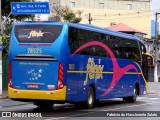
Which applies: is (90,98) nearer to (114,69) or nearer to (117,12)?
(114,69)

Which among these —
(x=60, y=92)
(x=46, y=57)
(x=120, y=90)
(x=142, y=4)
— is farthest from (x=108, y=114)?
(x=142, y=4)

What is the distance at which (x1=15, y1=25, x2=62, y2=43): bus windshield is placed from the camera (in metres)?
17.7

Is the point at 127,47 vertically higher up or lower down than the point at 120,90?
higher up

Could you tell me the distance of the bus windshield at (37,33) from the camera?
1766cm

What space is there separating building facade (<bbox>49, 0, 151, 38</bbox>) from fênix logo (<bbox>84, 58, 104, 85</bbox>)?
84636 millimetres

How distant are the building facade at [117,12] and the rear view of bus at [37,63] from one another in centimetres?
8743

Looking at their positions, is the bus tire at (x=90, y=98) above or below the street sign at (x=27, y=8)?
below

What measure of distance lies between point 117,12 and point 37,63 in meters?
95.9

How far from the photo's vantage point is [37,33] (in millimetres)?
17859

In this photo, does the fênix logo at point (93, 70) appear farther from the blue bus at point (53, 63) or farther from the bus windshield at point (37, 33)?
the bus windshield at point (37, 33)

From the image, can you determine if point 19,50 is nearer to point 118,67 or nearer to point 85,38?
point 85,38

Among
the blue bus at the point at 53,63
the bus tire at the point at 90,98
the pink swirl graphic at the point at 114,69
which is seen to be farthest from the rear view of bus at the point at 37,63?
the pink swirl graphic at the point at 114,69

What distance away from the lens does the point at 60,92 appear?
17297 mm

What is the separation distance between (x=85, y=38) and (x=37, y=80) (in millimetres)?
3025
